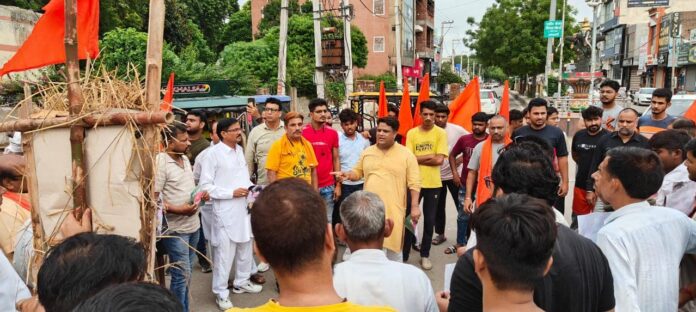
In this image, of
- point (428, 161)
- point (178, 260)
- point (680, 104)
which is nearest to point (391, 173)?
point (428, 161)

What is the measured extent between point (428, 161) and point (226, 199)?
211cm

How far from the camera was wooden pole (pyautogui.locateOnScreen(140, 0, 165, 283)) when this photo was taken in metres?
2.07

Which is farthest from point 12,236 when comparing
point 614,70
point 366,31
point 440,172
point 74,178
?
point 614,70

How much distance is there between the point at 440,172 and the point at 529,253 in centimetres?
407

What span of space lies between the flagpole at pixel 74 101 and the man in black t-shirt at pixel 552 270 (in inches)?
63.0

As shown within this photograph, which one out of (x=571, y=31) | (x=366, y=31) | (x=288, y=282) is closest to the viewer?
(x=288, y=282)

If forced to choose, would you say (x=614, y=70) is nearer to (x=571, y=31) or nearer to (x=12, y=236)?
(x=571, y=31)

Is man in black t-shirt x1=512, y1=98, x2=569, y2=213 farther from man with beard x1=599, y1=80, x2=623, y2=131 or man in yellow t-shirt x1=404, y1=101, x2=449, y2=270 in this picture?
man with beard x1=599, y1=80, x2=623, y2=131

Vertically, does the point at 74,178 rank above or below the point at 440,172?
above

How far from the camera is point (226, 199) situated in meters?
4.22

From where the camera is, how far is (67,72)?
2.12 m

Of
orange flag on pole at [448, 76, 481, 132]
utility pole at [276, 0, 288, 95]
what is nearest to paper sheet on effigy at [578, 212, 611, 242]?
orange flag on pole at [448, 76, 481, 132]

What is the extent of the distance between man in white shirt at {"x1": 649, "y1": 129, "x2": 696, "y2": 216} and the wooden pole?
2864 millimetres

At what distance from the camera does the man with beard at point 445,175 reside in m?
5.71
